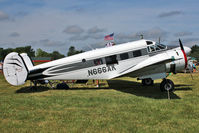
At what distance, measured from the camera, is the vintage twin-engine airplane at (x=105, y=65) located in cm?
1242

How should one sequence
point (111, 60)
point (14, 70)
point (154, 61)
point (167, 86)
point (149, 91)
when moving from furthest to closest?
1. point (111, 60)
2. point (149, 91)
3. point (14, 70)
4. point (167, 86)
5. point (154, 61)

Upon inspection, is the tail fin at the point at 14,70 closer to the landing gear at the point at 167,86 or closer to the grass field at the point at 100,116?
the grass field at the point at 100,116

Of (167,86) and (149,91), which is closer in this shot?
(167,86)

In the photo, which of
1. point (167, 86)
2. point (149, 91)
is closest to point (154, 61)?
point (167, 86)

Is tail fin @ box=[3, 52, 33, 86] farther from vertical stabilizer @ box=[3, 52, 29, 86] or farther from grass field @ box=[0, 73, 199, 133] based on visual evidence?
grass field @ box=[0, 73, 199, 133]

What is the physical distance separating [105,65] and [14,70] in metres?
6.80

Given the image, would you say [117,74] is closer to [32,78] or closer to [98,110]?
[98,110]

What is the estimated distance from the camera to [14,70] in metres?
12.7

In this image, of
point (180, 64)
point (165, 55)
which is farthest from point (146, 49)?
point (180, 64)

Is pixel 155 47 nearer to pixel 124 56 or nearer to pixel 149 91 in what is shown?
pixel 124 56

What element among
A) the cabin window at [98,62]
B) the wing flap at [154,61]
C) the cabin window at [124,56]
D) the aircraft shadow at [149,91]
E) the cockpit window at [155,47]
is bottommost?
the aircraft shadow at [149,91]

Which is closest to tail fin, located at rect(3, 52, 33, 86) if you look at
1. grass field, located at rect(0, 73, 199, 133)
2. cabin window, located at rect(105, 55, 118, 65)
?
grass field, located at rect(0, 73, 199, 133)

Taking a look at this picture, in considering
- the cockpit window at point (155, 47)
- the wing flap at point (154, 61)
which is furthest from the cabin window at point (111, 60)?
the cockpit window at point (155, 47)

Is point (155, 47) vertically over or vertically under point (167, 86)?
over
